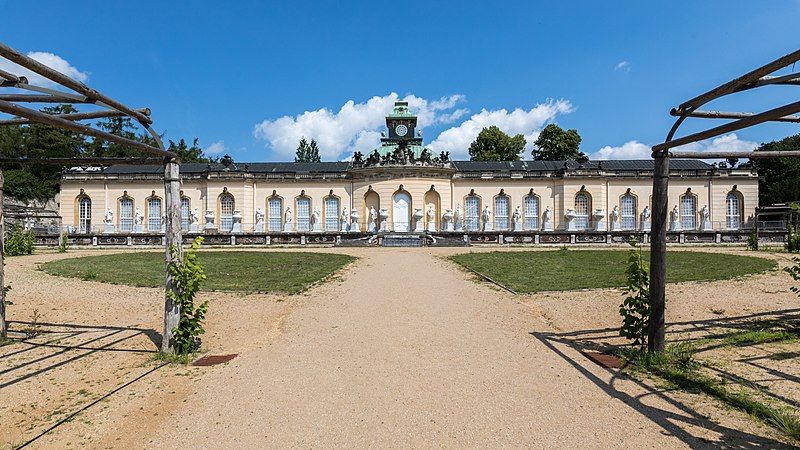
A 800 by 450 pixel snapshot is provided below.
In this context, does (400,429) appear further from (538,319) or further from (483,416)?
(538,319)

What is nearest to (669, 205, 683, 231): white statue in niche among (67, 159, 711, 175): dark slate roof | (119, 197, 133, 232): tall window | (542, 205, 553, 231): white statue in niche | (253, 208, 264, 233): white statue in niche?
(67, 159, 711, 175): dark slate roof

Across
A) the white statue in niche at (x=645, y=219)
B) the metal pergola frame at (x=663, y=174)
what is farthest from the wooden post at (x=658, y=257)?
the white statue in niche at (x=645, y=219)

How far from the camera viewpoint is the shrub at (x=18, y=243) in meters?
22.8

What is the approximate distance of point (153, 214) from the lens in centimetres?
4106

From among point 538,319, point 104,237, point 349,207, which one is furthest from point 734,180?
point 104,237

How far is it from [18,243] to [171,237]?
22190 mm

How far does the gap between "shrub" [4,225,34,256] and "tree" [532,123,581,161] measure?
48.7 meters

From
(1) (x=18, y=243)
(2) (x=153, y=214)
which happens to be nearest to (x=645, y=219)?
(1) (x=18, y=243)

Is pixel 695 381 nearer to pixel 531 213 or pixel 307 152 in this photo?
pixel 531 213

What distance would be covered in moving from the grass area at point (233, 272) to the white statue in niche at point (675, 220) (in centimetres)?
2918

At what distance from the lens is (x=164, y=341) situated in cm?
679

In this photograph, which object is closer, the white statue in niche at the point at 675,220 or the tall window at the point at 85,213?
the white statue in niche at the point at 675,220

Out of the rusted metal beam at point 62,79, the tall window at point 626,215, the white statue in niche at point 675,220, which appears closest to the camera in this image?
the rusted metal beam at point 62,79

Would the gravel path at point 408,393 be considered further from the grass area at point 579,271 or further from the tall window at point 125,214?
the tall window at point 125,214
